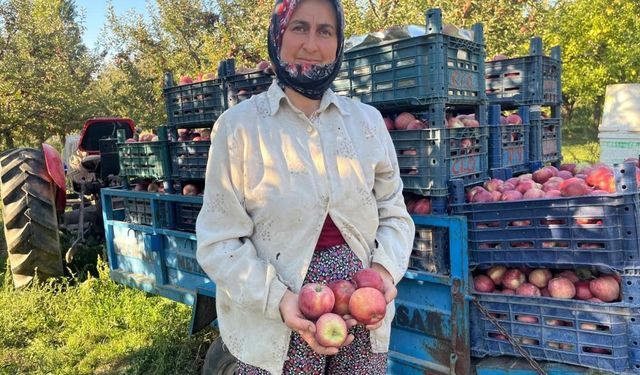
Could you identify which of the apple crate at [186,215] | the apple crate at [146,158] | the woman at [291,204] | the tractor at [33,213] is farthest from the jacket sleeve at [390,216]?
the tractor at [33,213]

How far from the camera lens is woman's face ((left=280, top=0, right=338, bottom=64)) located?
173 centimetres

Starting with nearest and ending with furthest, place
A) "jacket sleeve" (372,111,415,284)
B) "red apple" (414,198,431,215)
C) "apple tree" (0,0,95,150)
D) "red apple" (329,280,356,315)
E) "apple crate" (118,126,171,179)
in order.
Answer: "red apple" (329,280,356,315) < "jacket sleeve" (372,111,415,284) < "red apple" (414,198,431,215) < "apple crate" (118,126,171,179) < "apple tree" (0,0,95,150)

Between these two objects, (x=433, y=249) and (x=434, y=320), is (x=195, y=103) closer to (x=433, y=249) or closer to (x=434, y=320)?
(x=433, y=249)

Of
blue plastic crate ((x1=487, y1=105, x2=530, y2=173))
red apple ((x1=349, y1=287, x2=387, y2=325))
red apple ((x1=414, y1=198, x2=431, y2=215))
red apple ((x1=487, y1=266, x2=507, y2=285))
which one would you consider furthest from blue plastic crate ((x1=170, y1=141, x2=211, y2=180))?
red apple ((x1=349, y1=287, x2=387, y2=325))

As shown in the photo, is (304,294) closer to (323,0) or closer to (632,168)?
(323,0)

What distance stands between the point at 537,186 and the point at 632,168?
98 centimetres

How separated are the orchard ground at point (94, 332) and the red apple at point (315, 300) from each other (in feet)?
9.43

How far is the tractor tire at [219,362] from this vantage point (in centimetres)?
330

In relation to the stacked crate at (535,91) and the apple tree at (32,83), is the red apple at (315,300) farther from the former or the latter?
the apple tree at (32,83)

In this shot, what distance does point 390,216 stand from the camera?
1.96 m

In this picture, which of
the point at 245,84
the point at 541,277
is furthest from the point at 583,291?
the point at 245,84

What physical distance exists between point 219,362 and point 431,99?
7.01 ft

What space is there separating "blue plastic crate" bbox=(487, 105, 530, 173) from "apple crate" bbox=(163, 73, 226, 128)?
7.26ft

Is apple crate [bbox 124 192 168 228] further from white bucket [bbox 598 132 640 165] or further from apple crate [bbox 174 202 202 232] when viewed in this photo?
white bucket [bbox 598 132 640 165]
